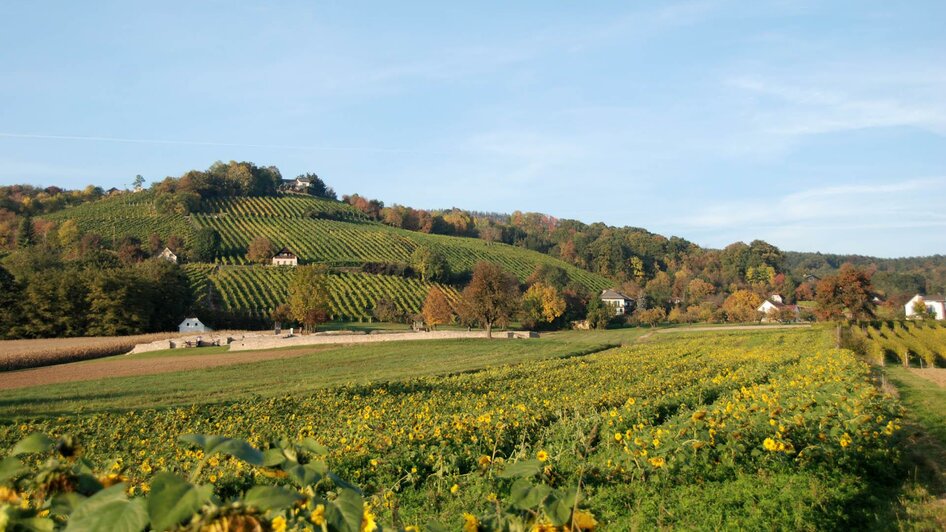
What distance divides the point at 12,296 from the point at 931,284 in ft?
489

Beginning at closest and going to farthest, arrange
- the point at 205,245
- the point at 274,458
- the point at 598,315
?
the point at 274,458 → the point at 598,315 → the point at 205,245

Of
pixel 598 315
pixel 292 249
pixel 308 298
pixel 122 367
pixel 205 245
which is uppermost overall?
pixel 292 249

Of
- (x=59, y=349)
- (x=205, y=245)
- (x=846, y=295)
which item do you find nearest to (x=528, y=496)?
(x=59, y=349)

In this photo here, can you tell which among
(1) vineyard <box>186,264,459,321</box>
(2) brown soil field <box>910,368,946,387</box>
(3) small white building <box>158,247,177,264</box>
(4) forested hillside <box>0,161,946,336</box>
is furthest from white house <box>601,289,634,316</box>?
(2) brown soil field <box>910,368,946,387</box>

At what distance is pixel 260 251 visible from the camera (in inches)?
3684

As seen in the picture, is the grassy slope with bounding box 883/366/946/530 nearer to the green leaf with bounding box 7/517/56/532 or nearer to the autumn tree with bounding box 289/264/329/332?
the green leaf with bounding box 7/517/56/532

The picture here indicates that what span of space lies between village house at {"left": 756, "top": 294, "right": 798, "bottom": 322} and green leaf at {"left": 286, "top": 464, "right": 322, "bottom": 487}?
93.0 meters

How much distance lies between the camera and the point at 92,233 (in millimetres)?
93500

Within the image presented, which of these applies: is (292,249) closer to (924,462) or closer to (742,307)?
(742,307)

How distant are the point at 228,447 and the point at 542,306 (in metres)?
73.9

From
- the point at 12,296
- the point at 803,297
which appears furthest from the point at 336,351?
the point at 803,297

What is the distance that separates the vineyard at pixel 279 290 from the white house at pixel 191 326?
24.5ft

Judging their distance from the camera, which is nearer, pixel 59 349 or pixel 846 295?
pixel 59 349

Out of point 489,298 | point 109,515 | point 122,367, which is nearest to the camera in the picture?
point 109,515
